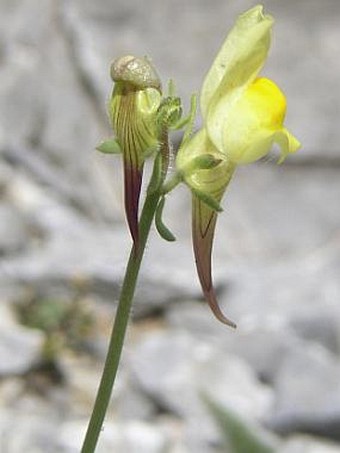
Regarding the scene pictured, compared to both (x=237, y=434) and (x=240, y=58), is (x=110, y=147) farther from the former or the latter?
(x=237, y=434)

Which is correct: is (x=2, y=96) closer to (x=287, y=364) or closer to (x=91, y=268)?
(x=91, y=268)

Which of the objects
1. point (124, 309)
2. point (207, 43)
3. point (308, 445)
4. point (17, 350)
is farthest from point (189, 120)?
point (207, 43)

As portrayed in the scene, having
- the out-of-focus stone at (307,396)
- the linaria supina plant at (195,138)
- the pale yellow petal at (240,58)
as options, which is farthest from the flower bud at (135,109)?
the out-of-focus stone at (307,396)

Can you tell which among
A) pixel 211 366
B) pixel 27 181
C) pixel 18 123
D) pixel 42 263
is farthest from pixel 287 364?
pixel 18 123

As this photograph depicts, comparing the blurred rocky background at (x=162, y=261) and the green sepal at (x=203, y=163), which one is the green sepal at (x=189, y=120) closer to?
the green sepal at (x=203, y=163)

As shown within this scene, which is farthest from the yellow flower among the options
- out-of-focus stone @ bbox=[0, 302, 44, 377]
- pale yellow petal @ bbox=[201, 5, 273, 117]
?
out-of-focus stone @ bbox=[0, 302, 44, 377]

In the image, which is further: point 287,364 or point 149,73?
point 287,364

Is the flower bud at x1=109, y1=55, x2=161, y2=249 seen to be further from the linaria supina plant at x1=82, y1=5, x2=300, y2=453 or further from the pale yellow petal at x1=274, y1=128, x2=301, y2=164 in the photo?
the pale yellow petal at x1=274, y1=128, x2=301, y2=164
